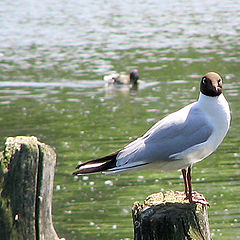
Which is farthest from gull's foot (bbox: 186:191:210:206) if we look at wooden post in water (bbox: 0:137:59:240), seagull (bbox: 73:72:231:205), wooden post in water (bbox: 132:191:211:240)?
wooden post in water (bbox: 0:137:59:240)

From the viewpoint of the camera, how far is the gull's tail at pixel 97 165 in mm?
4449

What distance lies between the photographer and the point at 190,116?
4961 millimetres

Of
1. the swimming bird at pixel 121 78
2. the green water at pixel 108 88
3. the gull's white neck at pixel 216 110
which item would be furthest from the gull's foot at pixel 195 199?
the swimming bird at pixel 121 78

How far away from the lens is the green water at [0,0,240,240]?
9.78m

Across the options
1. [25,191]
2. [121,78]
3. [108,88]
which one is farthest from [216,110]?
[121,78]

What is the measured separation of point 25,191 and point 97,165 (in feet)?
2.32

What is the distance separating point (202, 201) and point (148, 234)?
0.76 m

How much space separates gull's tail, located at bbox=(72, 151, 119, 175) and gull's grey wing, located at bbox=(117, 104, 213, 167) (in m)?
0.18

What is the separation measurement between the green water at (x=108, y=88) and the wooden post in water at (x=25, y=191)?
4563 mm

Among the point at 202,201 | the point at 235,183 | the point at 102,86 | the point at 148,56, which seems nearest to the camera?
the point at 202,201

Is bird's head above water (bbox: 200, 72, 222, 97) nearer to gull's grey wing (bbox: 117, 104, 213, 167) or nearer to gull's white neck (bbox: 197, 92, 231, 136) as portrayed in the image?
gull's white neck (bbox: 197, 92, 231, 136)

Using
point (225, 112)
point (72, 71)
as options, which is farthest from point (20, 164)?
point (72, 71)

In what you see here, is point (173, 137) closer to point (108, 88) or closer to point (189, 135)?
point (189, 135)

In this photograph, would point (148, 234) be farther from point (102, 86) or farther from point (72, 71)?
point (72, 71)
